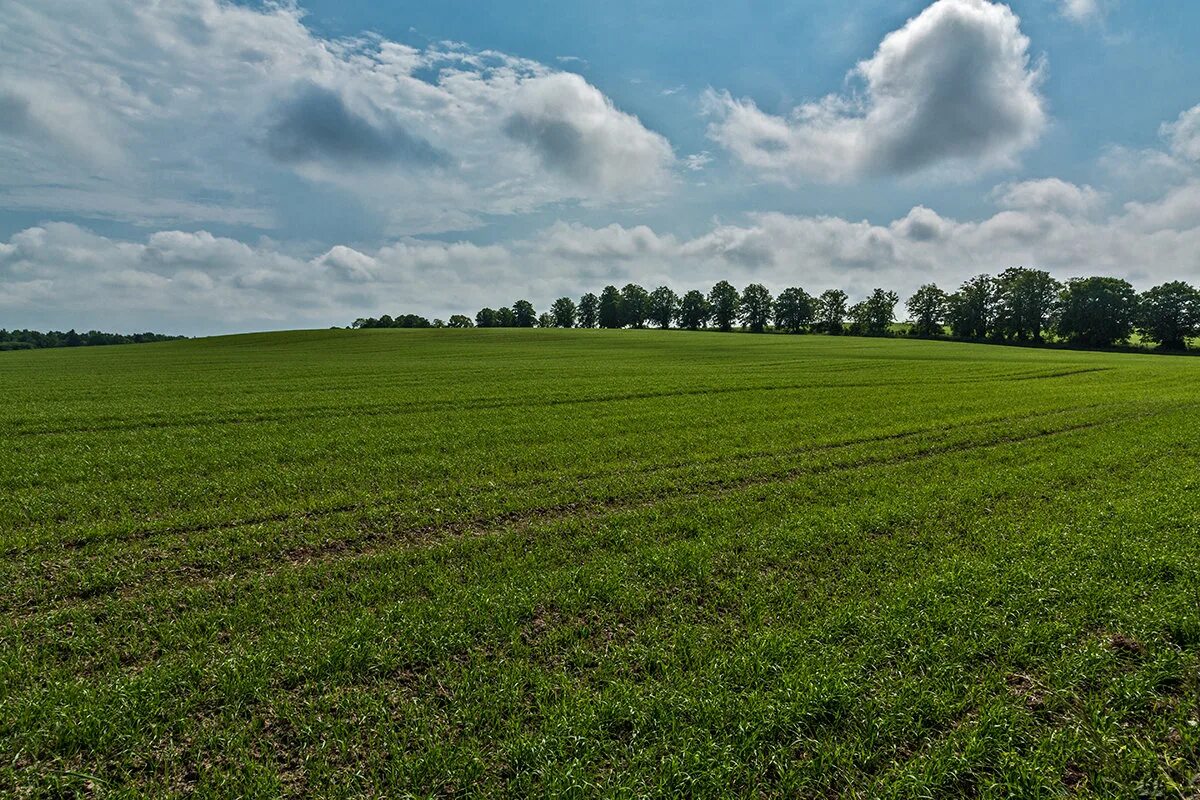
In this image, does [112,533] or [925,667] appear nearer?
[925,667]

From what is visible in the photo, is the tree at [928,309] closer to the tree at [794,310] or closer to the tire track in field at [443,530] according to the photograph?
the tree at [794,310]

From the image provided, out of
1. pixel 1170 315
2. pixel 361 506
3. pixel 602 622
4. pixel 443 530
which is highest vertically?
pixel 1170 315

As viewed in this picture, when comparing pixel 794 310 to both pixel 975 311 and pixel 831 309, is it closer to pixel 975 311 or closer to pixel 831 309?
pixel 831 309

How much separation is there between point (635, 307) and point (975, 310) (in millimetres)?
102388

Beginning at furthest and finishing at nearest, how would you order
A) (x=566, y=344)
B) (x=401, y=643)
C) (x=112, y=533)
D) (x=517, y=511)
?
(x=566, y=344) → (x=517, y=511) → (x=112, y=533) → (x=401, y=643)

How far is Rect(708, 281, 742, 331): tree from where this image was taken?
182250mm

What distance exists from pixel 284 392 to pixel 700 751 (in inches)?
1466

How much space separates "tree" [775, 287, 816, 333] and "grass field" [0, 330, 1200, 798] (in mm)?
166566

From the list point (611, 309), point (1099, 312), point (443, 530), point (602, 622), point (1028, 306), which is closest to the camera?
point (602, 622)

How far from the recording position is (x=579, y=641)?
712 cm

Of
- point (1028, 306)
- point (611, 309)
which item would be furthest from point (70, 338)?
point (1028, 306)

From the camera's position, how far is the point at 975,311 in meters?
143

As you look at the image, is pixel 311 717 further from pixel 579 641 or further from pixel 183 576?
pixel 183 576

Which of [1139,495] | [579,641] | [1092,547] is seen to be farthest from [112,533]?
[1139,495]
